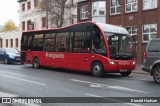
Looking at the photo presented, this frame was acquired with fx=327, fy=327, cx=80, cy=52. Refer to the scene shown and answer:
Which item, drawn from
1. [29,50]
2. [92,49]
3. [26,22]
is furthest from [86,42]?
[26,22]

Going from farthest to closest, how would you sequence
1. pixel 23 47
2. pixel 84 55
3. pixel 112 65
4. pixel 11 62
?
pixel 11 62, pixel 23 47, pixel 84 55, pixel 112 65

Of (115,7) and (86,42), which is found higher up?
(115,7)

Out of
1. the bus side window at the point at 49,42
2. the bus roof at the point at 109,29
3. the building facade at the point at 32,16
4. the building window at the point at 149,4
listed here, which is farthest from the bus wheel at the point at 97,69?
the building facade at the point at 32,16

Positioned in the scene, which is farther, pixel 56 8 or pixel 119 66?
pixel 56 8

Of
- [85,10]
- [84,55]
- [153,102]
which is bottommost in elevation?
[153,102]

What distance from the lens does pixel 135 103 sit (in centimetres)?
905

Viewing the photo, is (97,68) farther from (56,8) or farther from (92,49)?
(56,8)

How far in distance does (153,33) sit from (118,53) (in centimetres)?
1343

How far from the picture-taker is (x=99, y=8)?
3569 centimetres

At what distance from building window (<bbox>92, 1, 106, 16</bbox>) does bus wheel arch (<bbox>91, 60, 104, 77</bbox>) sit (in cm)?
1888

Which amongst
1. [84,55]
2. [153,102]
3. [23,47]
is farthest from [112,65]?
[23,47]

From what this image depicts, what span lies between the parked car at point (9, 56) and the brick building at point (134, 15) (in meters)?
10.3

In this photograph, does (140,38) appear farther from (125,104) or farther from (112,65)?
(125,104)

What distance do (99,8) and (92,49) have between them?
18.9 meters
